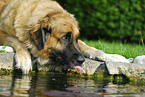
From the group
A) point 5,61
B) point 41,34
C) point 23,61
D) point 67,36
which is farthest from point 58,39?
point 5,61

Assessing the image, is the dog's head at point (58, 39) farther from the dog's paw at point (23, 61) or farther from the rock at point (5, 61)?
the rock at point (5, 61)

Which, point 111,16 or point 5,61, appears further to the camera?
point 111,16

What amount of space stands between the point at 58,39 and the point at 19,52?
2.56 ft

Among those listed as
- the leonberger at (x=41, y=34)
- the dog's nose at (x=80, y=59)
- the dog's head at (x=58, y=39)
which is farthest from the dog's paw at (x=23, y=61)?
the dog's nose at (x=80, y=59)

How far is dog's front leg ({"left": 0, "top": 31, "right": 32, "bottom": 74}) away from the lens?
4473 millimetres

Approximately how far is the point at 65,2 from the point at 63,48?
6426 millimetres

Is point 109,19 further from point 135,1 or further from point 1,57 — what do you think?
point 1,57

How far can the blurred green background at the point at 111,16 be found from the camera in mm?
10141

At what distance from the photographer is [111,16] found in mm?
10141

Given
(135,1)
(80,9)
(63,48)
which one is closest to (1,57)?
(63,48)

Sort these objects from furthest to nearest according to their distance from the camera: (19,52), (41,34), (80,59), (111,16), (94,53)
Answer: (111,16) → (94,53) → (19,52) → (41,34) → (80,59)

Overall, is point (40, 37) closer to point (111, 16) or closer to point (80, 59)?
point (80, 59)

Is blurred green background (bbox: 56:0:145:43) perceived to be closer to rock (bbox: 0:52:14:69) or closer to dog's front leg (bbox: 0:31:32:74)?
dog's front leg (bbox: 0:31:32:74)

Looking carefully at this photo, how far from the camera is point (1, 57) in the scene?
14.3ft
